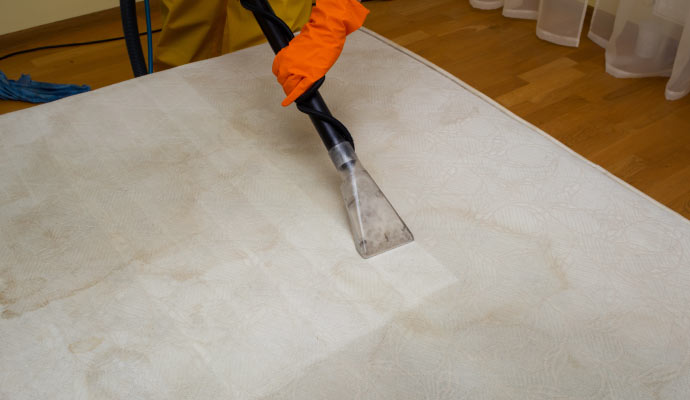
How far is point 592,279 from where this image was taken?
79 cm

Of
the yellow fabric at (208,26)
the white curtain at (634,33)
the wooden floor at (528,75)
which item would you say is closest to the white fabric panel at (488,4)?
the wooden floor at (528,75)

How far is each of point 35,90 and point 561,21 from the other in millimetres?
1932

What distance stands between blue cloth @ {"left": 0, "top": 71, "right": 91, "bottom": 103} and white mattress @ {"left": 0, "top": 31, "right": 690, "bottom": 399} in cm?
98

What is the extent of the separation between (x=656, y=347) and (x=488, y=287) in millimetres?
212

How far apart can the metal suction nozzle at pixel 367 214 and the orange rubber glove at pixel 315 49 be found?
127 mm

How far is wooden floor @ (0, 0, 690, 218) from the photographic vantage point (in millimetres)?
1640

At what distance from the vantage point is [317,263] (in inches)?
33.0

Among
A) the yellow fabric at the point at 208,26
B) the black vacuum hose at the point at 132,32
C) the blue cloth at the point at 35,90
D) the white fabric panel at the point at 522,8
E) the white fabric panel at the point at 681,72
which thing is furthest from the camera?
the white fabric panel at the point at 522,8

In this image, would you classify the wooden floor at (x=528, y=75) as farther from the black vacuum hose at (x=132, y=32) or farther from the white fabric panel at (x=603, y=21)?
the black vacuum hose at (x=132, y=32)

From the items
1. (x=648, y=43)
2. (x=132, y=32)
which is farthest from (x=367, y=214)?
(x=648, y=43)

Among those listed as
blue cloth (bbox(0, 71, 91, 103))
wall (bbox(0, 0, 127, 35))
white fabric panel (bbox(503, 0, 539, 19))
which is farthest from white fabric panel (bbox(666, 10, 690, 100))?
wall (bbox(0, 0, 127, 35))

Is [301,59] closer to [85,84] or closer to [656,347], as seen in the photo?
[656,347]

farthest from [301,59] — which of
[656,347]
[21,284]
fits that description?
[656,347]

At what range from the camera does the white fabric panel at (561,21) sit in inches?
82.4
